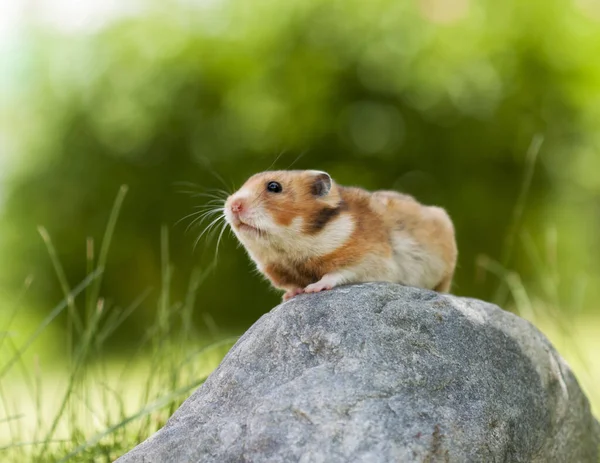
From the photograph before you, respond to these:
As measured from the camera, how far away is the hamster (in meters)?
4.46

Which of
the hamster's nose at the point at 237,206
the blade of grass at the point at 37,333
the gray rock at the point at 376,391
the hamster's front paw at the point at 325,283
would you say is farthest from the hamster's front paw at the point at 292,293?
the blade of grass at the point at 37,333

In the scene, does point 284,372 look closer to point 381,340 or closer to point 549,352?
point 381,340

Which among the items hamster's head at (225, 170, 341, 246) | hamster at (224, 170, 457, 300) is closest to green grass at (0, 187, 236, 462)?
hamster at (224, 170, 457, 300)

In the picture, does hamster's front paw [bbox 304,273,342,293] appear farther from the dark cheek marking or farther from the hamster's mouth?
the hamster's mouth

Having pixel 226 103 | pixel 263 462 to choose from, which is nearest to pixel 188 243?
pixel 226 103

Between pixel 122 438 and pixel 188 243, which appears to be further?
pixel 188 243

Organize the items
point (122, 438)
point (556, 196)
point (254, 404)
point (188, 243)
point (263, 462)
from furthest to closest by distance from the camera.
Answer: point (556, 196) → point (188, 243) → point (122, 438) → point (254, 404) → point (263, 462)

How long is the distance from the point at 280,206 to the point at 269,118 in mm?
6684

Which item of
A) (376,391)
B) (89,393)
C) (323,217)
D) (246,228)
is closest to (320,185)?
(323,217)

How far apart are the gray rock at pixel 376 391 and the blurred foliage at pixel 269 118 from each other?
666cm

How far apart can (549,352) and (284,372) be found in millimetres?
1713

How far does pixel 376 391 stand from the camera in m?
3.59

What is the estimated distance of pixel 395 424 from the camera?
3.48 metres

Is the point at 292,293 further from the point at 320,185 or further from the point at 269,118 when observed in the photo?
the point at 269,118
